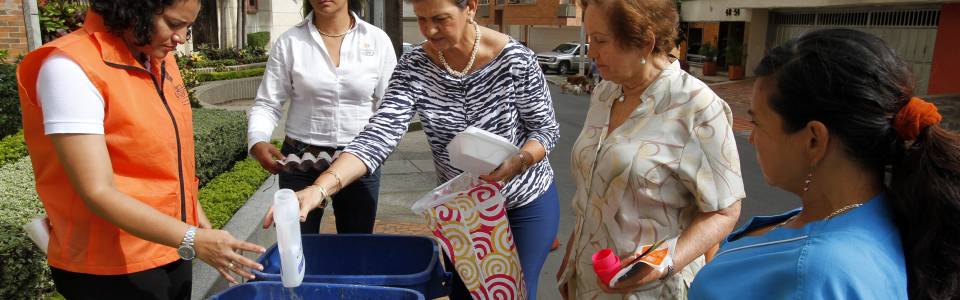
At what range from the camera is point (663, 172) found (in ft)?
5.42

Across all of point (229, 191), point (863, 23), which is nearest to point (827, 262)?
point (229, 191)

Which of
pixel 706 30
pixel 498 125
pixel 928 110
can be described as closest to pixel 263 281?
pixel 498 125

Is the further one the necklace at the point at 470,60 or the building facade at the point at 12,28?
the building facade at the point at 12,28

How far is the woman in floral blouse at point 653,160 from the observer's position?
1.62 m

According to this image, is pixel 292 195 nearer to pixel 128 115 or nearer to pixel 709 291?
pixel 128 115

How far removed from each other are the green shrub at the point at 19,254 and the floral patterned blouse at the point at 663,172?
2.08m

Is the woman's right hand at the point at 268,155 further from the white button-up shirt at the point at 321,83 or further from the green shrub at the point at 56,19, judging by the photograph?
the green shrub at the point at 56,19

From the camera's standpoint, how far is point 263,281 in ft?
5.59

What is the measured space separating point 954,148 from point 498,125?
4.48 feet

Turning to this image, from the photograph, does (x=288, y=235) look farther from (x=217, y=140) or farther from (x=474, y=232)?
(x=217, y=140)

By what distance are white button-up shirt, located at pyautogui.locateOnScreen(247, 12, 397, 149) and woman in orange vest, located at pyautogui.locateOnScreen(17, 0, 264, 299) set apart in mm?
815

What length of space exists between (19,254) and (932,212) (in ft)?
9.19

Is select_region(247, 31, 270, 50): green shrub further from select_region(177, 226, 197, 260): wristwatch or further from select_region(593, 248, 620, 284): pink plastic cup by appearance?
select_region(593, 248, 620, 284): pink plastic cup

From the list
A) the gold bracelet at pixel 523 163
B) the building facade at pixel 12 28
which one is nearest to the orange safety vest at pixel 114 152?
the gold bracelet at pixel 523 163
